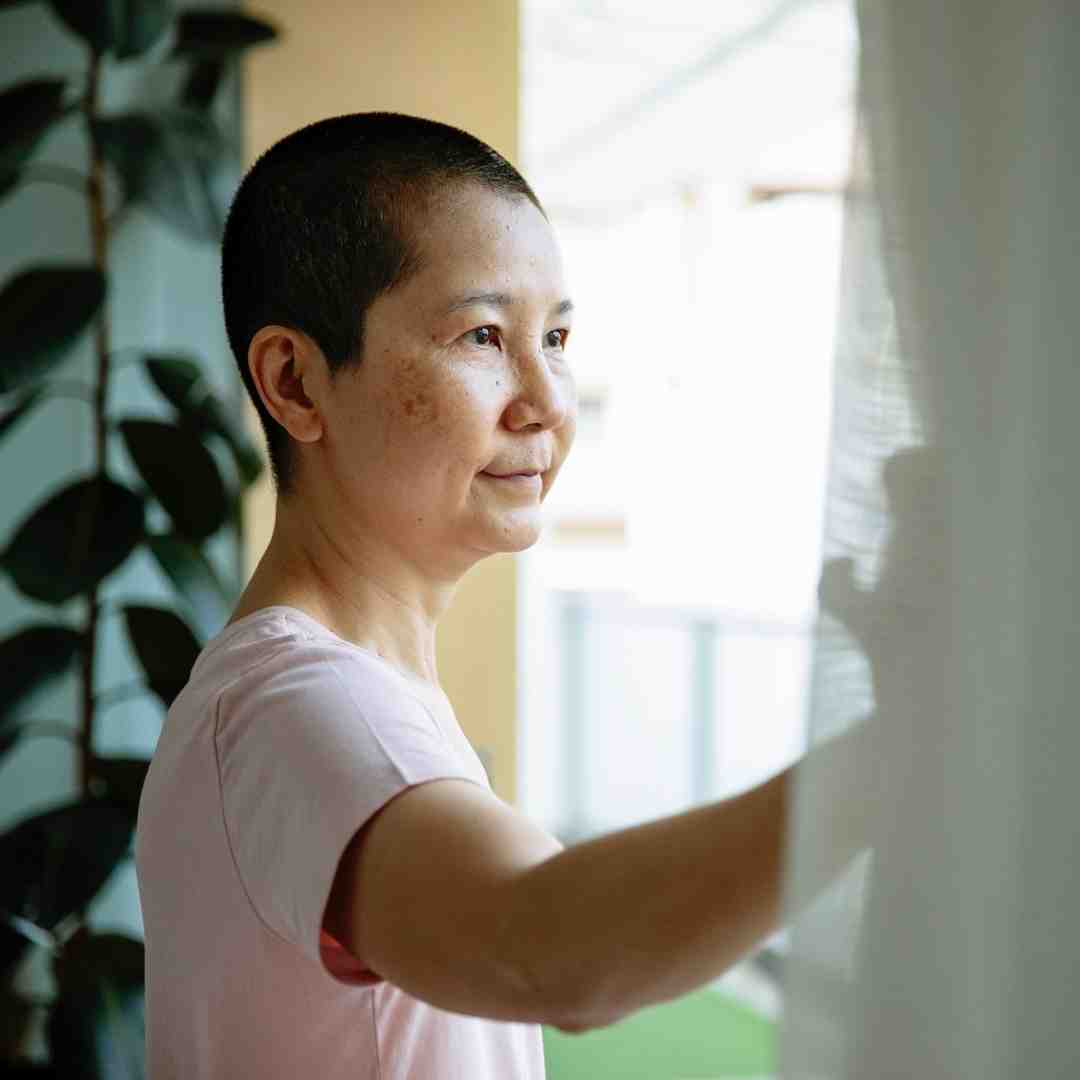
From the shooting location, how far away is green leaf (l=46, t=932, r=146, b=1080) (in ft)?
6.71

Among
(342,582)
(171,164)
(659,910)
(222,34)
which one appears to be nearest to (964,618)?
(659,910)

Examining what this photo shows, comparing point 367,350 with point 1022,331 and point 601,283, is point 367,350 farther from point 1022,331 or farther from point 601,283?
point 601,283

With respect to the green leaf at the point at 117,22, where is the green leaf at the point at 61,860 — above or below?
below

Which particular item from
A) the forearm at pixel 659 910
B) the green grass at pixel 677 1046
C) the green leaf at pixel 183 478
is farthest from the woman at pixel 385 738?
the green grass at pixel 677 1046

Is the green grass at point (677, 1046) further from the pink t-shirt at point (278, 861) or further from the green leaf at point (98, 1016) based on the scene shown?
the pink t-shirt at point (278, 861)

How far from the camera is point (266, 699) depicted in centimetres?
73

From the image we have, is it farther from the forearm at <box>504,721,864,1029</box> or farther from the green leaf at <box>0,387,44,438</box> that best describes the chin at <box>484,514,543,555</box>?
the green leaf at <box>0,387,44,438</box>

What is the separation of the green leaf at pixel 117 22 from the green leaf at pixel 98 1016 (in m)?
1.50

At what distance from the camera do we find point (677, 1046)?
3896 mm

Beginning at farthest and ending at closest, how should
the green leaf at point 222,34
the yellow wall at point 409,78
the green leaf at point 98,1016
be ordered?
the yellow wall at point 409,78
the green leaf at point 222,34
the green leaf at point 98,1016

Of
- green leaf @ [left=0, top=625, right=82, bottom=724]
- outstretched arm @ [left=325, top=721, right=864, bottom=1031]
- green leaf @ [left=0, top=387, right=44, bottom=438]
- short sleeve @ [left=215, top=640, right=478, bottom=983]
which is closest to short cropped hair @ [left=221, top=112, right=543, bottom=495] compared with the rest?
short sleeve @ [left=215, top=640, right=478, bottom=983]

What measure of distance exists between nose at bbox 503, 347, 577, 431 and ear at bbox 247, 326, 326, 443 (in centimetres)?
14

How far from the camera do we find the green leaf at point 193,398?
7.68ft

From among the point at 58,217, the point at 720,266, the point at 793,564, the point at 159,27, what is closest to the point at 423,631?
the point at 159,27
